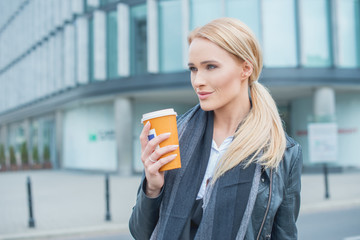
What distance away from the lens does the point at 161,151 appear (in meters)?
1.40

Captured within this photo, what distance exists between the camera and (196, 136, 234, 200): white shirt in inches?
62.6

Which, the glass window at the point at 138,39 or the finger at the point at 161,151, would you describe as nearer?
the finger at the point at 161,151

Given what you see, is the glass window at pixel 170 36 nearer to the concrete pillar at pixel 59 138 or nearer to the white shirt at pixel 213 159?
the concrete pillar at pixel 59 138

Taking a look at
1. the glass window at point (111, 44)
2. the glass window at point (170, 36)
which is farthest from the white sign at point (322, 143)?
the glass window at point (111, 44)

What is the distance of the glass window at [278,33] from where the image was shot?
16.7 metres

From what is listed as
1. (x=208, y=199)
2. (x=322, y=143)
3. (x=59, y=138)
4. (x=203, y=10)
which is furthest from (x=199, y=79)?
(x=59, y=138)

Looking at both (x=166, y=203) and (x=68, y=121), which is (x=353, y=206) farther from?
(x=68, y=121)

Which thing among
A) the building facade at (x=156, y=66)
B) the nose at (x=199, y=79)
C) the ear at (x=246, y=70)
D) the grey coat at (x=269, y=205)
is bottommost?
the grey coat at (x=269, y=205)

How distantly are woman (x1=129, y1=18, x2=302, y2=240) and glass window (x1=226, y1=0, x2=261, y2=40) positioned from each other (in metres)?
16.0

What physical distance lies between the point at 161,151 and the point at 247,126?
442mm

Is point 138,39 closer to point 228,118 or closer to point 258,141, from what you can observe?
point 228,118

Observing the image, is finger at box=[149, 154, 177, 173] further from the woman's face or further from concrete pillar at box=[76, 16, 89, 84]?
concrete pillar at box=[76, 16, 89, 84]

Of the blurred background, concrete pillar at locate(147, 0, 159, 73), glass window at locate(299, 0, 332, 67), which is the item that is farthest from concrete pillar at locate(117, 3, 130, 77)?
glass window at locate(299, 0, 332, 67)

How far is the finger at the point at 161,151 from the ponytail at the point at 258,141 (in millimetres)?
247
